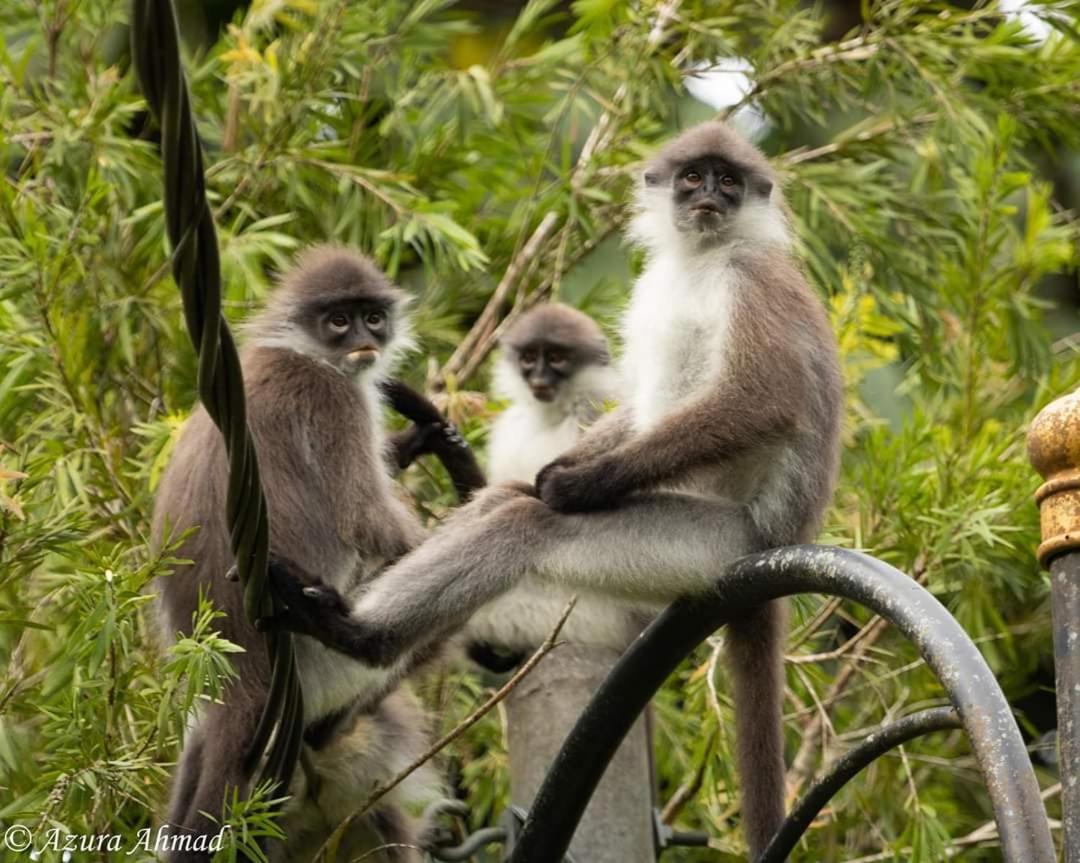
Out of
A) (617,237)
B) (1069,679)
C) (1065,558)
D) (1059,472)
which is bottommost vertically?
(1069,679)

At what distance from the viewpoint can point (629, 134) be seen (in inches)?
268

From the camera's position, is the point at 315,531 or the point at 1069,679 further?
the point at 315,531

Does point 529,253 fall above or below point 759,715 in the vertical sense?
above

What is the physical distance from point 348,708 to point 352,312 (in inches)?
45.0

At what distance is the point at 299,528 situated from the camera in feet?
14.5

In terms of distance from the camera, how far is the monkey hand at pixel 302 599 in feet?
12.7

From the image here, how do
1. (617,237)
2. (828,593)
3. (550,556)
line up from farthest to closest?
(617,237) → (550,556) → (828,593)

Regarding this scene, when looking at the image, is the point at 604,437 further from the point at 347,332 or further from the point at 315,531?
the point at 315,531

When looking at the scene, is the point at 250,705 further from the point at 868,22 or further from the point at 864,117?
the point at 864,117

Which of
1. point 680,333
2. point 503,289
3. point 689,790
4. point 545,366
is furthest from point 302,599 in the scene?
point 545,366

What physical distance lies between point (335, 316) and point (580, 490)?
3.34ft

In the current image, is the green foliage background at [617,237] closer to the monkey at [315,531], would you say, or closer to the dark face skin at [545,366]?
the dark face skin at [545,366]

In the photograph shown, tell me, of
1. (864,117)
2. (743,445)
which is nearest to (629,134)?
(864,117)

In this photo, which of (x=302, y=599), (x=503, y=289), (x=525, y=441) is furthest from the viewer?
(x=525, y=441)
